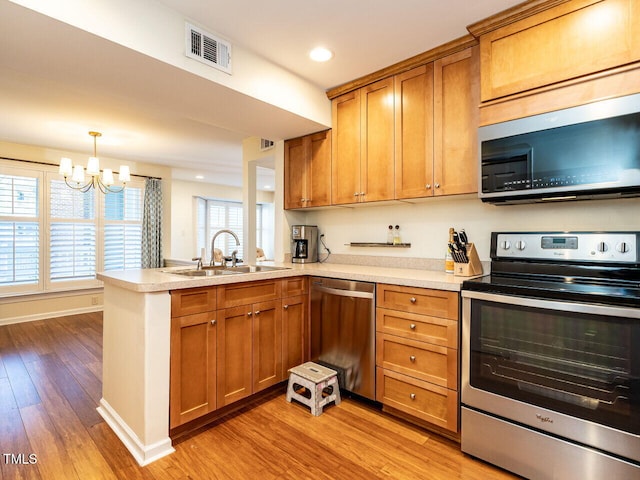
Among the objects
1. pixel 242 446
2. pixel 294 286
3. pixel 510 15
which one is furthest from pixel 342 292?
pixel 510 15

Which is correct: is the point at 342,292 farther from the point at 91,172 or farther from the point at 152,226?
the point at 152,226

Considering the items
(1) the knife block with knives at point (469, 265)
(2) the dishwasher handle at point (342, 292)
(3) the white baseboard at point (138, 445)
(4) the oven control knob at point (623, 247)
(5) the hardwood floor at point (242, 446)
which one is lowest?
(5) the hardwood floor at point (242, 446)

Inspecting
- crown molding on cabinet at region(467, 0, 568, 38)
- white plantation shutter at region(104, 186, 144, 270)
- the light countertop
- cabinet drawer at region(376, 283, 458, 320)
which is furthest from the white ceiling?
white plantation shutter at region(104, 186, 144, 270)

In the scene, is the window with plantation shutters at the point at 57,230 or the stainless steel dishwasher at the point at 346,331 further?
the window with plantation shutters at the point at 57,230

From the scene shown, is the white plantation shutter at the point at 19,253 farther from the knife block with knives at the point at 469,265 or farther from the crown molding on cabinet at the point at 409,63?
the knife block with knives at the point at 469,265

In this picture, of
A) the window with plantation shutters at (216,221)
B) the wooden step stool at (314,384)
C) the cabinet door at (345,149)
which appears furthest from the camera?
the window with plantation shutters at (216,221)

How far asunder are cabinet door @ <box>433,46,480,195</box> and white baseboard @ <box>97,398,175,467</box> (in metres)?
2.25

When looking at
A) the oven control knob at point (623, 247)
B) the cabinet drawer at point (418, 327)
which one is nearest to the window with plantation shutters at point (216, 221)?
the cabinet drawer at point (418, 327)

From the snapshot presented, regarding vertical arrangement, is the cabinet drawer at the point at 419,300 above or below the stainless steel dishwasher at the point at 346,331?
above

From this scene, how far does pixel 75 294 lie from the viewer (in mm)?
5113

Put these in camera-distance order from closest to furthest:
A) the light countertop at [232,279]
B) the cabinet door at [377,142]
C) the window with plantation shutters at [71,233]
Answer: the light countertop at [232,279], the cabinet door at [377,142], the window with plantation shutters at [71,233]

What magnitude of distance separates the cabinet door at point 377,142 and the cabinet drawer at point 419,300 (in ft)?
2.50

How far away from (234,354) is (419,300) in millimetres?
1237

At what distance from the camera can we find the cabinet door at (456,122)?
208 cm
